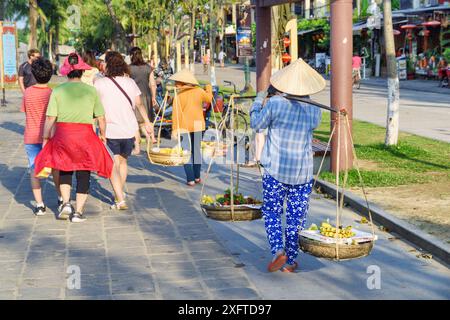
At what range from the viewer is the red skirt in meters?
8.49

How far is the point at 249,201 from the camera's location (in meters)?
7.49

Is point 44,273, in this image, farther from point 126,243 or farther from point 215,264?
point 215,264

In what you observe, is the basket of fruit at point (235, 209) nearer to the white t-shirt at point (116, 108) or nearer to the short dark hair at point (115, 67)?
the white t-shirt at point (116, 108)

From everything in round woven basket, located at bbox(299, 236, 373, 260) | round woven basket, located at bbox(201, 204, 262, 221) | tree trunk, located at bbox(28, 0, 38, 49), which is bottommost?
round woven basket, located at bbox(299, 236, 373, 260)

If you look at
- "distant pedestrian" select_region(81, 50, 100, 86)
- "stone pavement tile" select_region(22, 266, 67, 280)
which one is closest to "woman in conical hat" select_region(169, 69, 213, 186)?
"distant pedestrian" select_region(81, 50, 100, 86)

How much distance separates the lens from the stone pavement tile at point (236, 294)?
5.93m

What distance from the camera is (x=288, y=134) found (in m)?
6.35

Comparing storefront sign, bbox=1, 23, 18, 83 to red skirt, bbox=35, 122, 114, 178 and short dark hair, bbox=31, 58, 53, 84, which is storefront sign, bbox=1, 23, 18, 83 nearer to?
short dark hair, bbox=31, 58, 53, 84

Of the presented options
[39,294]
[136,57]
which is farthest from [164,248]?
[136,57]

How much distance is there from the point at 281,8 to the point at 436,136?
5.32m

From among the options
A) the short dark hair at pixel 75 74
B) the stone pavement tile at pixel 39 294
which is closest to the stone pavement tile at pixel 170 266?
the stone pavement tile at pixel 39 294

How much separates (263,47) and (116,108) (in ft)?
20.7

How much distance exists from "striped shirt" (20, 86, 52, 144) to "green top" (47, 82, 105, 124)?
74 centimetres

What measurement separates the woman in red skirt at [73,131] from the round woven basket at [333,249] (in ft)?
10.4
